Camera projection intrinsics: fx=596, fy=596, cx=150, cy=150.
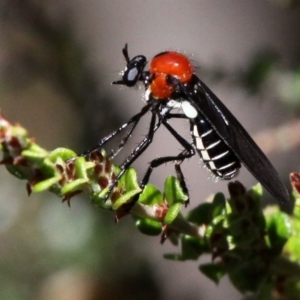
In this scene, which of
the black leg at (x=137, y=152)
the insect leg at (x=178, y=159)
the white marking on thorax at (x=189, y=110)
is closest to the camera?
the black leg at (x=137, y=152)

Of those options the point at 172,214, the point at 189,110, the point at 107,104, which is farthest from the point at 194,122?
the point at 107,104

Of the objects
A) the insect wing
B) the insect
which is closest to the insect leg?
the insect

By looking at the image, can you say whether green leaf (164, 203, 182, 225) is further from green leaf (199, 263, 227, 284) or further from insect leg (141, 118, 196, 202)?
green leaf (199, 263, 227, 284)

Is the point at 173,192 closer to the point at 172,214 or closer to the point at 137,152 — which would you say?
the point at 172,214

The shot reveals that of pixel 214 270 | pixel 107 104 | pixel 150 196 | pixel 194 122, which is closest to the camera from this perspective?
pixel 150 196

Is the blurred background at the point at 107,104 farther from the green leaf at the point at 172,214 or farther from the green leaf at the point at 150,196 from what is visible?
the green leaf at the point at 172,214

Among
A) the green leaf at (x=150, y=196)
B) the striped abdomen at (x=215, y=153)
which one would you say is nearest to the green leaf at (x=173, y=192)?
the green leaf at (x=150, y=196)

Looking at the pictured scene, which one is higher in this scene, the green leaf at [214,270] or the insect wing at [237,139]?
the insect wing at [237,139]

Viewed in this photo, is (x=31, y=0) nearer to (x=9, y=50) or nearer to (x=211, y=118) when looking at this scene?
(x=9, y=50)
